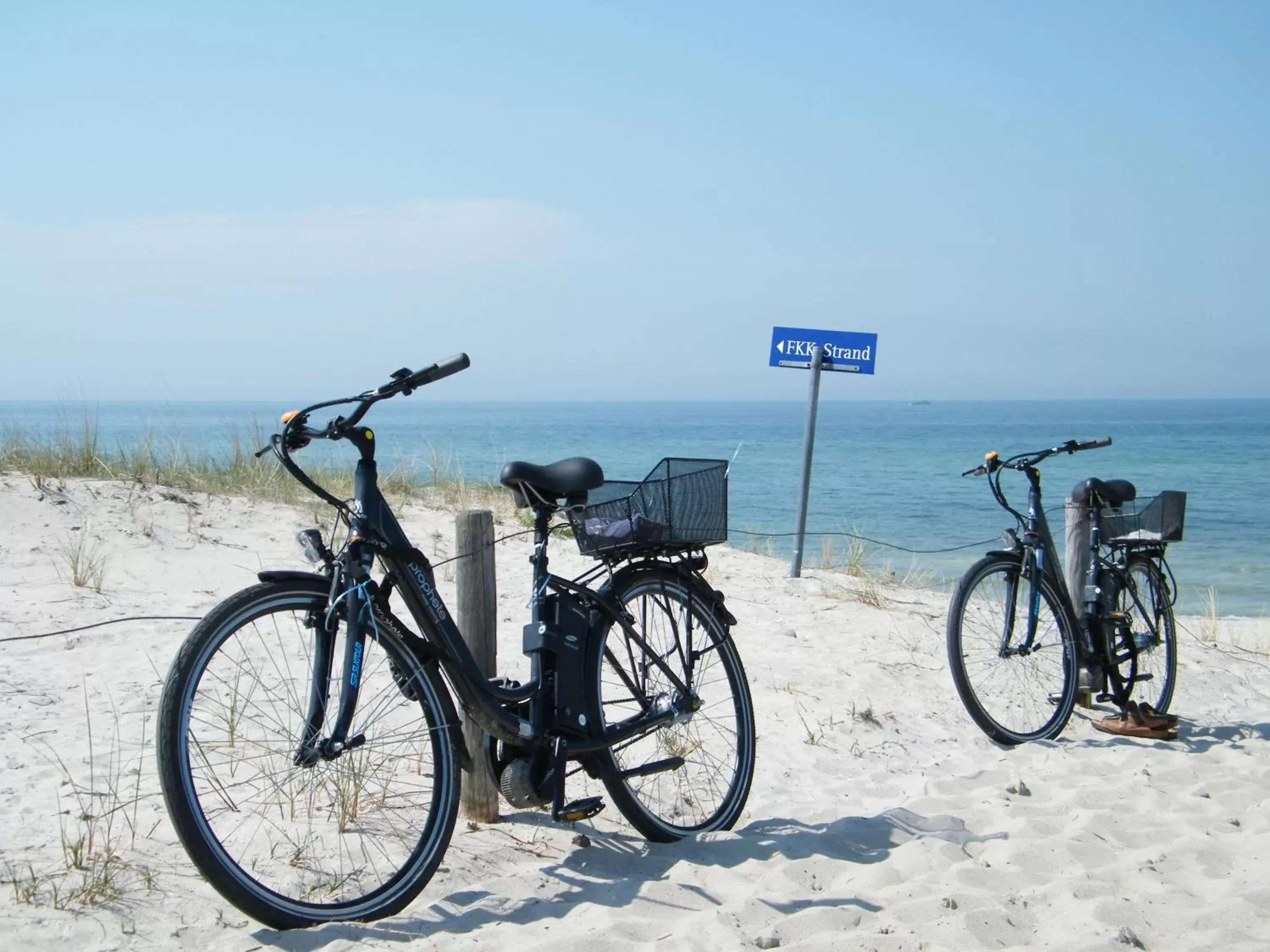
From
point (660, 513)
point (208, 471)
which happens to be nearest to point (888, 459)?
point (208, 471)

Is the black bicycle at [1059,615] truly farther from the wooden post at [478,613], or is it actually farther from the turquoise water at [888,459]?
the wooden post at [478,613]

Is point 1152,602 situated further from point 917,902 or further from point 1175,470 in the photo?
point 1175,470

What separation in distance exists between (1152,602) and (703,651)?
3369mm

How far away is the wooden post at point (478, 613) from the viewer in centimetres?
393

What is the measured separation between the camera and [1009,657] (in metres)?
5.25

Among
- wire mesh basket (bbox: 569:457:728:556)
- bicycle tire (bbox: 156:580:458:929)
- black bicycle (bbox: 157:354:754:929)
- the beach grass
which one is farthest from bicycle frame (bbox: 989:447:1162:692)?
the beach grass

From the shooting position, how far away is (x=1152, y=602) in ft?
20.2

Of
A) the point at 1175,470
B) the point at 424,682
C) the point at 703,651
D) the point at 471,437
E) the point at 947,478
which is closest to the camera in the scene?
the point at 424,682

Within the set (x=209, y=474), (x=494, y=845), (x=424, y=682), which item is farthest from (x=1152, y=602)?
(x=209, y=474)

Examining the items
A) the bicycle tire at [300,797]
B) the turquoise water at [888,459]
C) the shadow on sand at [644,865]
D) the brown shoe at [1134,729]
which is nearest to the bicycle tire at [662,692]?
the shadow on sand at [644,865]

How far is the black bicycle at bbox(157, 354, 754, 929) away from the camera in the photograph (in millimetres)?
2965

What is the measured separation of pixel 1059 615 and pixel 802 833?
2.25 meters

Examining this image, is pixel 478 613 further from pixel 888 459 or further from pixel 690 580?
pixel 888 459

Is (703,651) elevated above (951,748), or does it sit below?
above
